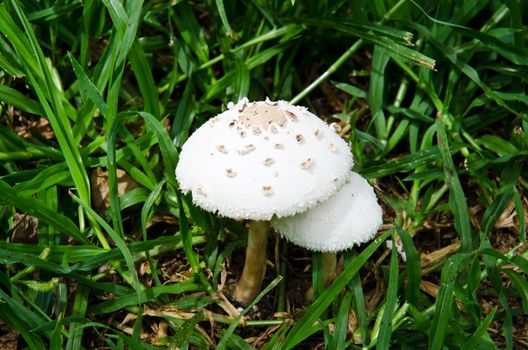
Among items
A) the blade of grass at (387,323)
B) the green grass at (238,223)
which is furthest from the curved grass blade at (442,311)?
the blade of grass at (387,323)

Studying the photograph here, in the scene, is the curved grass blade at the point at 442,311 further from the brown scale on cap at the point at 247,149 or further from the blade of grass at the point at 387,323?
the brown scale on cap at the point at 247,149

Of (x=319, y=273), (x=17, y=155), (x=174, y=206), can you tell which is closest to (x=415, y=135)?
(x=319, y=273)

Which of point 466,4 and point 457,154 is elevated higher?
point 466,4

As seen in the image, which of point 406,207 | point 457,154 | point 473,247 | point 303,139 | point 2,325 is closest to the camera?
point 303,139

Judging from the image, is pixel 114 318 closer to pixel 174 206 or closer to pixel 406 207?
pixel 174 206

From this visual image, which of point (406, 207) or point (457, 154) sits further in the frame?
point (457, 154)

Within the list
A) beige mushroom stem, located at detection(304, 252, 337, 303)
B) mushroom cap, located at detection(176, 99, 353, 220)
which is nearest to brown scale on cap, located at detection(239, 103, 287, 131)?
mushroom cap, located at detection(176, 99, 353, 220)
